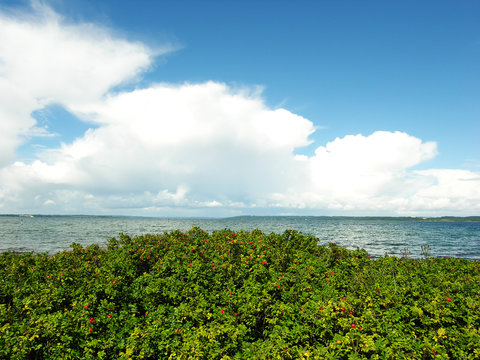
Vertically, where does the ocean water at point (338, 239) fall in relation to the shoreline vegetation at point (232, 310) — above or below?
below

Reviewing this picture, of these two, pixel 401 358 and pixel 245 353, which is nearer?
pixel 401 358

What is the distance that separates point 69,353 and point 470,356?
845 centimetres

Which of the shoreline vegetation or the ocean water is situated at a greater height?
the shoreline vegetation

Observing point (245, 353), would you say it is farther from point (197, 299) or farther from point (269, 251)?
point (269, 251)

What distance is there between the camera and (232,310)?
697 cm

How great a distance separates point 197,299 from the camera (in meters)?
7.24

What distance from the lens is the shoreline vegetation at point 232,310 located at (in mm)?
5562

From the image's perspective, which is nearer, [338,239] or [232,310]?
[232,310]

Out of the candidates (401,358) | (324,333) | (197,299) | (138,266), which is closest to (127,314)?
(197,299)

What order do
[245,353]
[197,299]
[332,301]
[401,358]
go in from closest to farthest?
[401,358] < [245,353] < [332,301] < [197,299]

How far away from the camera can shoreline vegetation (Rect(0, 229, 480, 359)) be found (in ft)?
18.2

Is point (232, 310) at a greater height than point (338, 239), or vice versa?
point (232, 310)

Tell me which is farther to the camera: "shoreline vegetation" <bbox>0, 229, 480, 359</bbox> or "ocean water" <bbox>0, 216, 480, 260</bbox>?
"ocean water" <bbox>0, 216, 480, 260</bbox>

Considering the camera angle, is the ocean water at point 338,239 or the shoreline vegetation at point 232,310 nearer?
the shoreline vegetation at point 232,310
